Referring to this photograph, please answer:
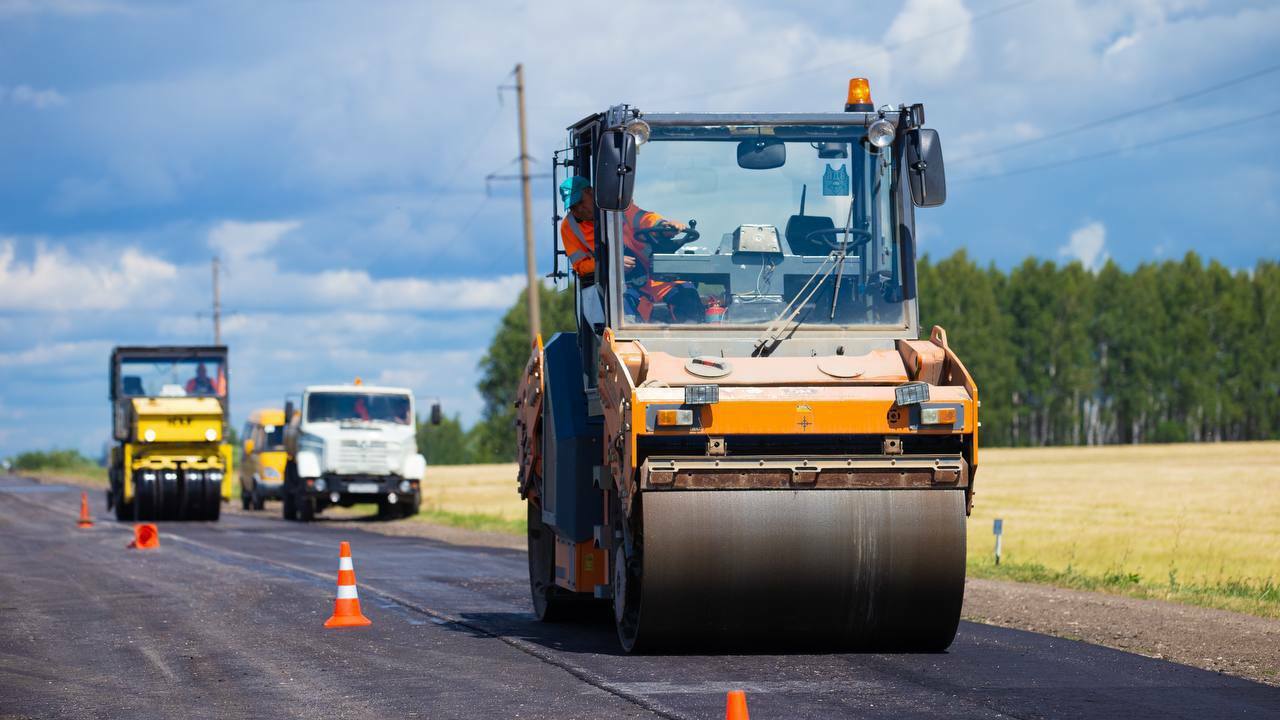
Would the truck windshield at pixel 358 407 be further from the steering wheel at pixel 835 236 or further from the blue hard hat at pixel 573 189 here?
the steering wheel at pixel 835 236

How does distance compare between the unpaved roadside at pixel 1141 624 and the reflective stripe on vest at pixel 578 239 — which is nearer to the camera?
the unpaved roadside at pixel 1141 624

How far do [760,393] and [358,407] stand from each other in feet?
81.3

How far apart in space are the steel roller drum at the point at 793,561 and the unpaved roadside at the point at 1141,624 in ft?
6.57

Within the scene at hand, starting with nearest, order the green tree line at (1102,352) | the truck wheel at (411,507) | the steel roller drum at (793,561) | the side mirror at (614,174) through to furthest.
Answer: the steel roller drum at (793,561), the side mirror at (614,174), the truck wheel at (411,507), the green tree line at (1102,352)

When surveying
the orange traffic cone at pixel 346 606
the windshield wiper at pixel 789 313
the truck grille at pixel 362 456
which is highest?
the windshield wiper at pixel 789 313

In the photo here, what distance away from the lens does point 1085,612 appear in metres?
14.6

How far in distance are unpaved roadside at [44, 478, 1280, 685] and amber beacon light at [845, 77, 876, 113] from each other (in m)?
4.13

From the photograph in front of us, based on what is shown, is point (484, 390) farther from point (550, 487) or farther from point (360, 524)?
point (550, 487)

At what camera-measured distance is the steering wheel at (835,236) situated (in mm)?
11695

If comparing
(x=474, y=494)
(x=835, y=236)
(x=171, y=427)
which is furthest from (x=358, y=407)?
(x=835, y=236)

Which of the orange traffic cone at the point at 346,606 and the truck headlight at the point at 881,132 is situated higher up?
the truck headlight at the point at 881,132

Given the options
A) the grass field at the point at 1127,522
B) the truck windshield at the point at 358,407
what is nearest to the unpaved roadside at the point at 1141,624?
the grass field at the point at 1127,522

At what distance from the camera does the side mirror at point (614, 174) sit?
1095cm

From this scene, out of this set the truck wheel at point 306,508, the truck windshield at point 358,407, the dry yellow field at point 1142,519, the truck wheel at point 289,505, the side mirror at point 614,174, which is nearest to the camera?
the side mirror at point 614,174
